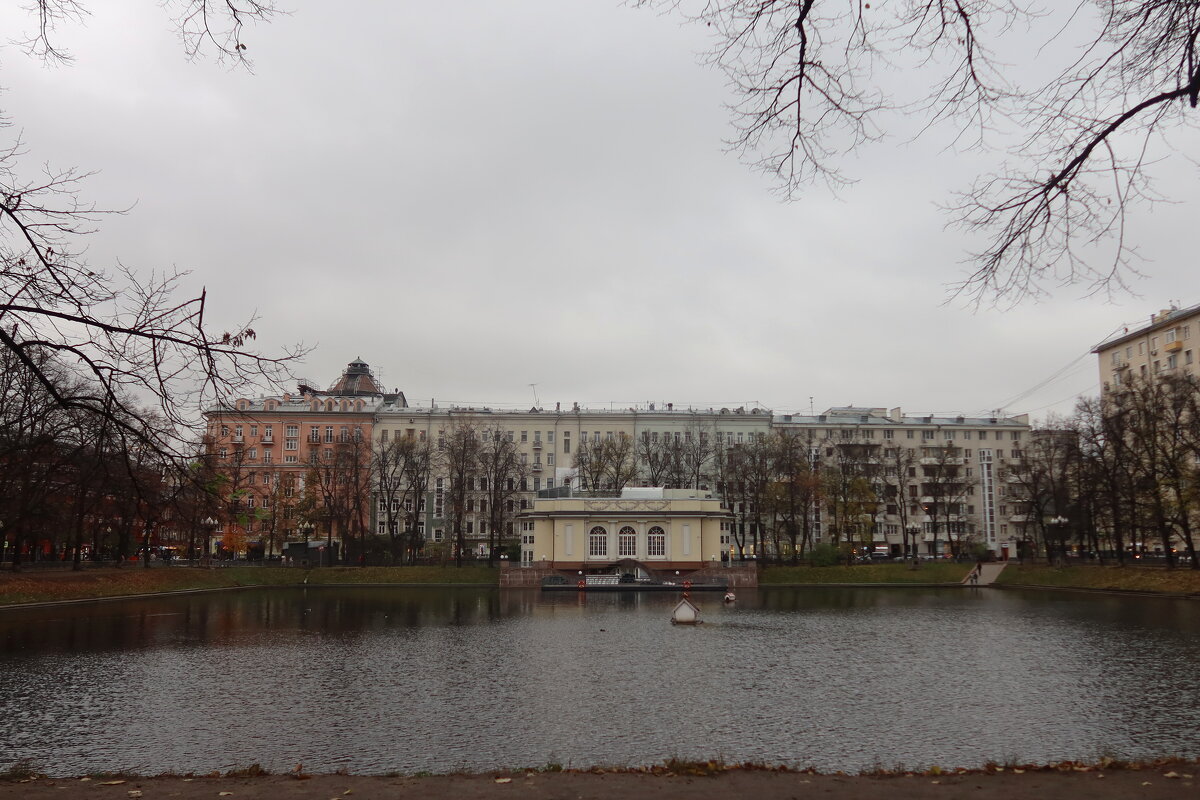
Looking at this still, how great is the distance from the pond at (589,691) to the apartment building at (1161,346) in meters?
46.9

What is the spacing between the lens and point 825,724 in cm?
1686

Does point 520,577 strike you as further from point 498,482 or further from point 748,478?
point 748,478

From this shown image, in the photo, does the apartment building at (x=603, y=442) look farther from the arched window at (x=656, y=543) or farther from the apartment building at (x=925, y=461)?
the arched window at (x=656, y=543)

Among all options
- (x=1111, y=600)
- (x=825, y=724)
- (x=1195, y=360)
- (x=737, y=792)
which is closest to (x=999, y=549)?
(x=1195, y=360)

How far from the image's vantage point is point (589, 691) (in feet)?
67.4

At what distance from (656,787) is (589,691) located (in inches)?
416

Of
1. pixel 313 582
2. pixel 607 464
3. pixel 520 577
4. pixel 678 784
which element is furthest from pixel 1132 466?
pixel 313 582

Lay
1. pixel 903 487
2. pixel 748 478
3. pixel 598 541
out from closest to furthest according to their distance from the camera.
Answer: pixel 598 541 < pixel 748 478 < pixel 903 487

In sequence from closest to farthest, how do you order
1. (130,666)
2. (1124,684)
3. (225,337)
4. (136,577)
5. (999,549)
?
(225,337), (1124,684), (130,666), (136,577), (999,549)

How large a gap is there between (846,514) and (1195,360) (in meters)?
33.6

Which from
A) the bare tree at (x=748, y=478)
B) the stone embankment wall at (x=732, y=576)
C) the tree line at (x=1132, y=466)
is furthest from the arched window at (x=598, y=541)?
the tree line at (x=1132, y=466)

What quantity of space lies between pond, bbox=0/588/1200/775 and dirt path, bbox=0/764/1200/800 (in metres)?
2.81

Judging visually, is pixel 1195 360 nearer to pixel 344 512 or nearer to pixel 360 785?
pixel 344 512

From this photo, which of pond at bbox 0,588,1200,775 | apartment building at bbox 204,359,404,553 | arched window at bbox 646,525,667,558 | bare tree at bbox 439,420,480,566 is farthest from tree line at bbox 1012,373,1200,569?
apartment building at bbox 204,359,404,553
